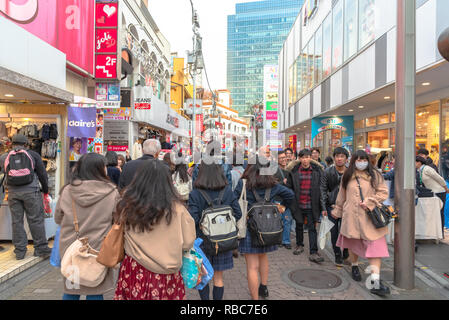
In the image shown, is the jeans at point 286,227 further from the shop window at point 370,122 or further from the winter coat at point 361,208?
the shop window at point 370,122

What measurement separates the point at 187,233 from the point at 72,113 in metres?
6.12

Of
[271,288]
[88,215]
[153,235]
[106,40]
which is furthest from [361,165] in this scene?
[106,40]

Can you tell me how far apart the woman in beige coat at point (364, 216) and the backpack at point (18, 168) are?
5213 mm

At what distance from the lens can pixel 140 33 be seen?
14.2 metres

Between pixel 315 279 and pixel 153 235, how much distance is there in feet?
10.8

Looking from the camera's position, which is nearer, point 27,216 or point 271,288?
point 271,288

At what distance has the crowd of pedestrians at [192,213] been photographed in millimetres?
2422

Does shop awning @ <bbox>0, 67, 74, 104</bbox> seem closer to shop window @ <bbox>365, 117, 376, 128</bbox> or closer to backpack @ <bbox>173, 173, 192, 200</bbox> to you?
backpack @ <bbox>173, 173, 192, 200</bbox>

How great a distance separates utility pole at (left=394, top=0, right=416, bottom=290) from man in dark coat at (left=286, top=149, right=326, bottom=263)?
1.42 metres

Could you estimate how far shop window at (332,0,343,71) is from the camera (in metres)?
13.0

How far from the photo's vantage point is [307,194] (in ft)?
18.8

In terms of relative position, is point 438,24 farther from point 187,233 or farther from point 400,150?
point 187,233

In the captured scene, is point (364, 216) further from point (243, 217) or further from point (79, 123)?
point (79, 123)

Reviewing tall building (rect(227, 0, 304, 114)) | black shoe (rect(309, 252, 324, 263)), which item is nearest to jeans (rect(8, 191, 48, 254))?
black shoe (rect(309, 252, 324, 263))
